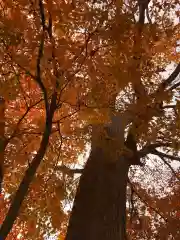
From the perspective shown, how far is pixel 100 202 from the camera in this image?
559 centimetres

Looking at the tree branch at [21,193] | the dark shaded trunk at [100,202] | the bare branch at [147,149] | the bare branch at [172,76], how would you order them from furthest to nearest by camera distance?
the bare branch at [147,149] → the bare branch at [172,76] → the dark shaded trunk at [100,202] → the tree branch at [21,193]

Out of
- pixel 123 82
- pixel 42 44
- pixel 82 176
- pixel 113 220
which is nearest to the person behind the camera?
pixel 42 44

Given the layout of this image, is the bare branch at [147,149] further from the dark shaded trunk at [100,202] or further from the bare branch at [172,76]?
the bare branch at [172,76]

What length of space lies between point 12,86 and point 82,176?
3.08 m

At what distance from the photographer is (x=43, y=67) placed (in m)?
3.29

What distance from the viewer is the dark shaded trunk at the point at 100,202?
17.5 feet

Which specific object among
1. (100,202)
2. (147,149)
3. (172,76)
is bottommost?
(100,202)

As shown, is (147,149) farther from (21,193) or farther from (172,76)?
(21,193)

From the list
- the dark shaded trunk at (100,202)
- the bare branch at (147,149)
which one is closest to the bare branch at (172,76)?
the bare branch at (147,149)

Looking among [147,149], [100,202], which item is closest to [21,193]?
[100,202]

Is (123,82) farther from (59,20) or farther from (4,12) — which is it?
(4,12)

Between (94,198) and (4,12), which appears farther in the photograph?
(94,198)

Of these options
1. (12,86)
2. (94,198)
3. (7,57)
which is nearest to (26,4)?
(7,57)

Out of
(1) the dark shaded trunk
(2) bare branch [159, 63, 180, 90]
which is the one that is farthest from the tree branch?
(2) bare branch [159, 63, 180, 90]
